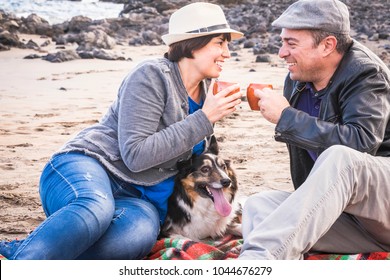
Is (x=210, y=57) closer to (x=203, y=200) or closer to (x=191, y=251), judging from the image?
(x=203, y=200)

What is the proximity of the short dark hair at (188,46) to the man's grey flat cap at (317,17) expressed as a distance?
0.51 meters

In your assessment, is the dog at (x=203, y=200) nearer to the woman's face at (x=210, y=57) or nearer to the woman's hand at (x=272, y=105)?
the woman's face at (x=210, y=57)

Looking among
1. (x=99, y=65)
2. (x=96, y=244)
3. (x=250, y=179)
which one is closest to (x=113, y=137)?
(x=96, y=244)

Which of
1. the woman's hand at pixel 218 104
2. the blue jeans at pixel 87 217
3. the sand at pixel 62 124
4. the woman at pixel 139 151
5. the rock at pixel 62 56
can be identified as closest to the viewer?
the blue jeans at pixel 87 217

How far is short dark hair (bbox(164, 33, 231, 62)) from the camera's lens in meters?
4.25

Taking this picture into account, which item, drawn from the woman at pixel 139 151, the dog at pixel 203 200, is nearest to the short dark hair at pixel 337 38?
the woman at pixel 139 151

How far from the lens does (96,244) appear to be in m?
3.92

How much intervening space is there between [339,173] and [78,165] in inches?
64.3

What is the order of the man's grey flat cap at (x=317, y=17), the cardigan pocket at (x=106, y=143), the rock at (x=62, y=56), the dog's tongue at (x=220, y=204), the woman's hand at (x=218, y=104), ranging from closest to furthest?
the man's grey flat cap at (x=317, y=17)
the woman's hand at (x=218, y=104)
the cardigan pocket at (x=106, y=143)
the dog's tongue at (x=220, y=204)
the rock at (x=62, y=56)

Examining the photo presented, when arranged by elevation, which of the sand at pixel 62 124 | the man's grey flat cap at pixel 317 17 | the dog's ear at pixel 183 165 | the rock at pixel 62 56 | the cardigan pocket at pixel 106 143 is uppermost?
the man's grey flat cap at pixel 317 17

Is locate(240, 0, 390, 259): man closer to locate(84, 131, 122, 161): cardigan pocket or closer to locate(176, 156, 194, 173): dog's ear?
locate(176, 156, 194, 173): dog's ear

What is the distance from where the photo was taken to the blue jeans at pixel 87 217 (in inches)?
141
